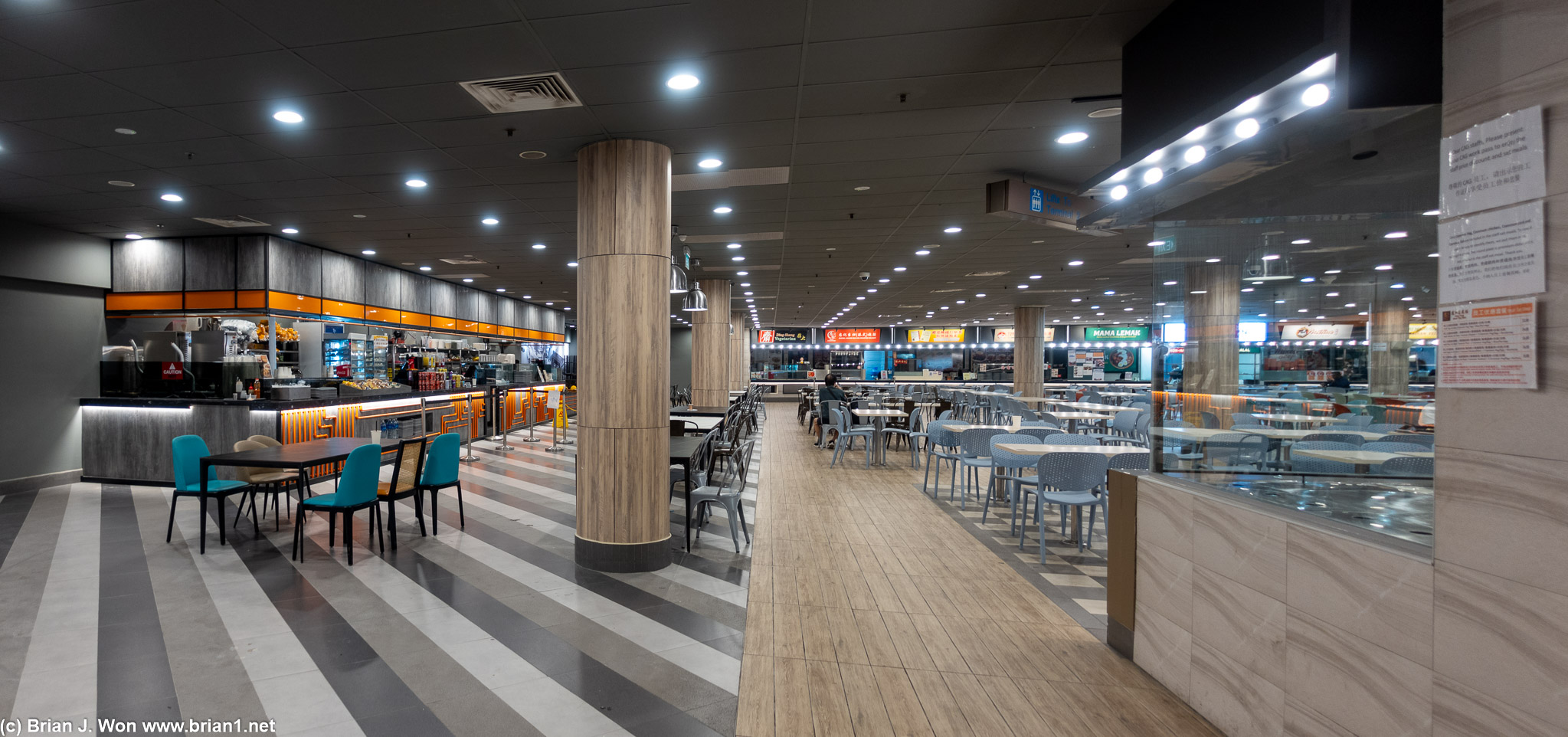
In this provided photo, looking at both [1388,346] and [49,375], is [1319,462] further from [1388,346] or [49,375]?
Answer: [49,375]

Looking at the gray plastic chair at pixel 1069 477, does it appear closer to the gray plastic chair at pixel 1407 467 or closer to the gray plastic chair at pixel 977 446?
the gray plastic chair at pixel 977 446

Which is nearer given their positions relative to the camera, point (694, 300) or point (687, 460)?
point (687, 460)

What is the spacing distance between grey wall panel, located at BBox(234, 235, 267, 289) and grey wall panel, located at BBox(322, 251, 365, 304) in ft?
3.31

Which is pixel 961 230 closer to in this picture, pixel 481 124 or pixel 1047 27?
pixel 1047 27

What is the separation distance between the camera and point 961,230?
8.03 metres

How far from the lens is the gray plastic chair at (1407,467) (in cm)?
218

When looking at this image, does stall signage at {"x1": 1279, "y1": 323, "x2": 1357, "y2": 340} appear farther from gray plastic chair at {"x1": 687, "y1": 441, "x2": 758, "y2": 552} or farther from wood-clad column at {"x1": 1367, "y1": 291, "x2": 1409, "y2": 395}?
gray plastic chair at {"x1": 687, "y1": 441, "x2": 758, "y2": 552}

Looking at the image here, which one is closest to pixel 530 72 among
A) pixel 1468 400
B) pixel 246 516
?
pixel 1468 400

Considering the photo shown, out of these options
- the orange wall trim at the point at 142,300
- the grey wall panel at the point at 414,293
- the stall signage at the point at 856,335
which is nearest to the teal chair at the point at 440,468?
the orange wall trim at the point at 142,300

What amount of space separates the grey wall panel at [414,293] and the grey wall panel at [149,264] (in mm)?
3083

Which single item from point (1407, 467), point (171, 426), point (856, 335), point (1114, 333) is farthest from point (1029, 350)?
point (171, 426)

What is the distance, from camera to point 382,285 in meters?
10.6

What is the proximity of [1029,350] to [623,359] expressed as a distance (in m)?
15.2

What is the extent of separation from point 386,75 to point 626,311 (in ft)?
6.17
